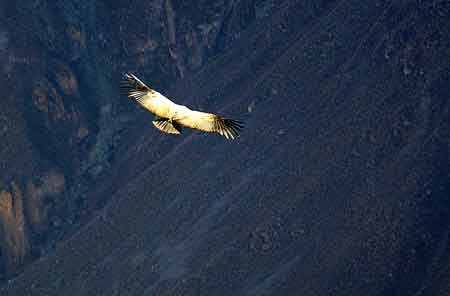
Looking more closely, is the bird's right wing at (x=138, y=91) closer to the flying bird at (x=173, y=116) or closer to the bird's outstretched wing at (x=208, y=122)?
the flying bird at (x=173, y=116)

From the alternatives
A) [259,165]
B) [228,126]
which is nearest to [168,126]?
[228,126]

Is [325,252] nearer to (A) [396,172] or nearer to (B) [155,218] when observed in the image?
(A) [396,172]

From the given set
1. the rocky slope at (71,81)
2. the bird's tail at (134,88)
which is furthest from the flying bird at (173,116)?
the rocky slope at (71,81)

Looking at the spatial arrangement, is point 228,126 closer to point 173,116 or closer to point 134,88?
point 173,116

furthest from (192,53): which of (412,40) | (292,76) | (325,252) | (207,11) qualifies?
(325,252)

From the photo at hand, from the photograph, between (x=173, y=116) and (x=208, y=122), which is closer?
(x=173, y=116)

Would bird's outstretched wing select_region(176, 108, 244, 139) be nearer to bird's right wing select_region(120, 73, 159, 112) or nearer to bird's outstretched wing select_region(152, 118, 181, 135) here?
bird's outstretched wing select_region(152, 118, 181, 135)

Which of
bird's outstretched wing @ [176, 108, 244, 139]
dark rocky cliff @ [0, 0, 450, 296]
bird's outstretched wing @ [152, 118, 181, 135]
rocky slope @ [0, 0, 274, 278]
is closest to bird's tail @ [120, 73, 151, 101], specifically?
bird's outstretched wing @ [152, 118, 181, 135]
